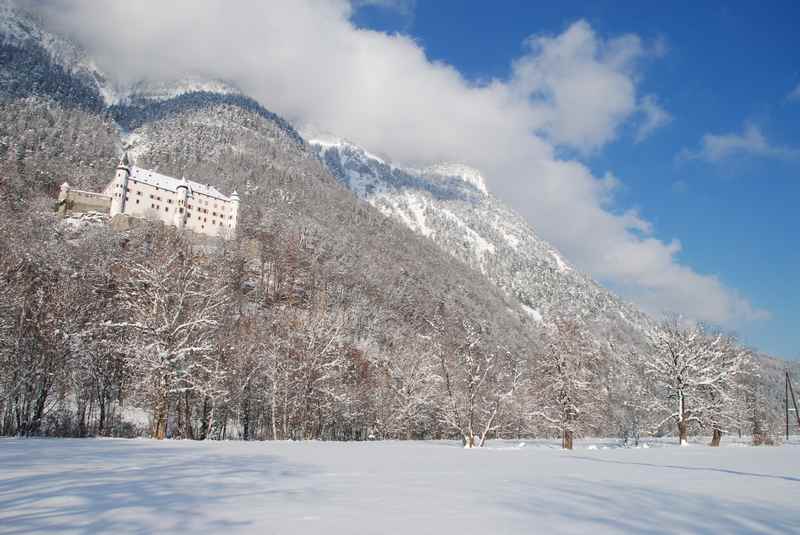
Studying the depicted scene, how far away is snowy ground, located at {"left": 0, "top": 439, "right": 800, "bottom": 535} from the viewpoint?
5094 mm

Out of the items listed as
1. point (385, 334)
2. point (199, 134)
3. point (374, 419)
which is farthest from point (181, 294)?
point (199, 134)

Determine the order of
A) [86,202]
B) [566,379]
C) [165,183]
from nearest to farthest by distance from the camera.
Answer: [566,379], [86,202], [165,183]

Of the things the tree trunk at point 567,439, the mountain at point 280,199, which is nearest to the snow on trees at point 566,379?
the tree trunk at point 567,439

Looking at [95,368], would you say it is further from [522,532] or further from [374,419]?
[522,532]

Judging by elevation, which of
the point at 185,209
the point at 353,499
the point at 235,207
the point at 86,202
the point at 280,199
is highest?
the point at 280,199

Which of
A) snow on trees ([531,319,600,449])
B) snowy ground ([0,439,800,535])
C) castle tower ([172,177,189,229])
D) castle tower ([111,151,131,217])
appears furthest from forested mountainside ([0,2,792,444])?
snowy ground ([0,439,800,535])

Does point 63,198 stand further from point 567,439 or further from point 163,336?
point 567,439

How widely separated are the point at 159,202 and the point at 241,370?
85.3m

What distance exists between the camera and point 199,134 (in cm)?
18162

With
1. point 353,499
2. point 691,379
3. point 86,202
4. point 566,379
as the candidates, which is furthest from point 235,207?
point 353,499

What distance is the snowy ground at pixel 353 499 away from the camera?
5.09 metres

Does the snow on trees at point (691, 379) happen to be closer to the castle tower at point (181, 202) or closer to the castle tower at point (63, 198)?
the castle tower at point (63, 198)

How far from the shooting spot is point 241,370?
3784 centimetres

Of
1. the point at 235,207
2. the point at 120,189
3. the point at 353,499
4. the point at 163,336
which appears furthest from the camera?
the point at 235,207
